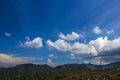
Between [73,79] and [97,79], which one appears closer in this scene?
[97,79]

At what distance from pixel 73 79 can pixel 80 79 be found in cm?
406

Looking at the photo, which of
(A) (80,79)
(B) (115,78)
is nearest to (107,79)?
(B) (115,78)

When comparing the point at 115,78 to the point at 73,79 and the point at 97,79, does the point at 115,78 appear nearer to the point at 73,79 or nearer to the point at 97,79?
the point at 97,79

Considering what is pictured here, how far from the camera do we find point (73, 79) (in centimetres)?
7975

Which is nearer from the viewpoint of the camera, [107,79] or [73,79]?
[107,79]

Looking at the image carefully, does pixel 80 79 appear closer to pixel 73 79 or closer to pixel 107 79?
pixel 73 79

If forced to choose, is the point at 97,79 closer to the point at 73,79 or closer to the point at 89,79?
the point at 89,79

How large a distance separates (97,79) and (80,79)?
7.66 m

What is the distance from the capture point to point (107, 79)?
70312 mm

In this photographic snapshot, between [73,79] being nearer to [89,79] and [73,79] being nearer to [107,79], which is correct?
[89,79]

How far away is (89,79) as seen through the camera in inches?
2891

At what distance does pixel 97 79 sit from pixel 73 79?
11690 millimetres

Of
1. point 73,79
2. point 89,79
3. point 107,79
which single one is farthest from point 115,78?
point 73,79

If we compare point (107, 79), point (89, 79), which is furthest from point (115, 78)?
point (89, 79)
